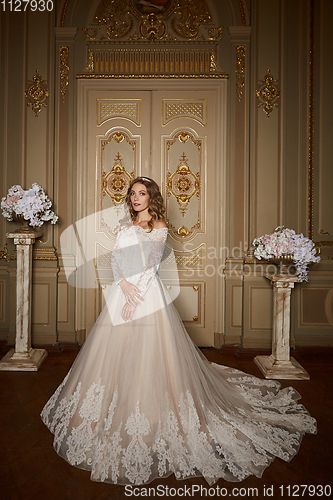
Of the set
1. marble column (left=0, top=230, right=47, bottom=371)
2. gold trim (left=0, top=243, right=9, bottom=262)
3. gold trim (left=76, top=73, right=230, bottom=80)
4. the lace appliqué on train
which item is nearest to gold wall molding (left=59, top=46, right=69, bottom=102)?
gold trim (left=76, top=73, right=230, bottom=80)

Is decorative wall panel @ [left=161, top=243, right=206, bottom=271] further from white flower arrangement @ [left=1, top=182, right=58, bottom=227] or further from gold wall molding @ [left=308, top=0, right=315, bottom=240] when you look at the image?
white flower arrangement @ [left=1, top=182, right=58, bottom=227]

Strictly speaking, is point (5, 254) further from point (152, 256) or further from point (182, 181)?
point (152, 256)

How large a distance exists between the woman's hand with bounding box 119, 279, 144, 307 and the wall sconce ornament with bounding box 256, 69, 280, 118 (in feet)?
9.38

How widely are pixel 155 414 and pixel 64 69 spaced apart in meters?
3.98

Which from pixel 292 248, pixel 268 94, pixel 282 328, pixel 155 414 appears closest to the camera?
pixel 155 414

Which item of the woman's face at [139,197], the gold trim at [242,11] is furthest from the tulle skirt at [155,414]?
the gold trim at [242,11]

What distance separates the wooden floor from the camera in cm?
212

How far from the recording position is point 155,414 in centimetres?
246

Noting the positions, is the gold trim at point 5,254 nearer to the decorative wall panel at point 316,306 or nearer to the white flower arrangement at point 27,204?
the white flower arrangement at point 27,204

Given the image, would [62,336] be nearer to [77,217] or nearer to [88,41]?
[77,217]

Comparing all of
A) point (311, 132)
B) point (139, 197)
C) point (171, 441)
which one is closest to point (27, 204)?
point (139, 197)

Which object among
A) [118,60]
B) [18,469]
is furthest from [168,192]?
[18,469]

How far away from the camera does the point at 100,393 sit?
2.55 m

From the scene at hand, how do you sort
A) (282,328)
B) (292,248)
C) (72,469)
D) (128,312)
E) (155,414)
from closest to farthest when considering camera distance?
(72,469)
(155,414)
(128,312)
(292,248)
(282,328)
